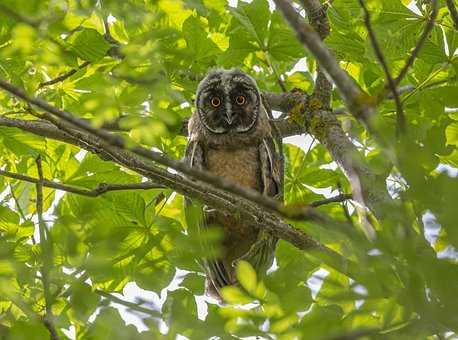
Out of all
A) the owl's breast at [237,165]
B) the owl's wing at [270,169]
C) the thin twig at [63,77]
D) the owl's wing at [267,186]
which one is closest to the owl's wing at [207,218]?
the owl's breast at [237,165]

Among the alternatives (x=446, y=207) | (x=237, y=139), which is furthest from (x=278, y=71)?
(x=446, y=207)

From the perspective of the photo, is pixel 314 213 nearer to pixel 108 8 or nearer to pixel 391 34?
pixel 108 8

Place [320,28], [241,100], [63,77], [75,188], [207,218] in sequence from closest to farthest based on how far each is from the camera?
1. [75,188]
2. [320,28]
3. [63,77]
4. [207,218]
5. [241,100]

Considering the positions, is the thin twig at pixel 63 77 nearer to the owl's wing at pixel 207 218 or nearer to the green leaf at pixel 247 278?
the owl's wing at pixel 207 218

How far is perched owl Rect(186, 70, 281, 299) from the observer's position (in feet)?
20.3

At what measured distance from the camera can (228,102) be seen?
267 inches

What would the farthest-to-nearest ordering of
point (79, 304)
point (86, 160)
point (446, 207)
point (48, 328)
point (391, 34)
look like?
point (86, 160) < point (391, 34) < point (48, 328) < point (79, 304) < point (446, 207)

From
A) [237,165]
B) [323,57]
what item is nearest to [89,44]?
[323,57]

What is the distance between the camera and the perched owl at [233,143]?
6.19 m

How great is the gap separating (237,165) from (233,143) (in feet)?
0.84

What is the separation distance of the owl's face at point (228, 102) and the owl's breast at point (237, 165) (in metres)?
0.21

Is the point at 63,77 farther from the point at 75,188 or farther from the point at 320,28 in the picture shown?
the point at 320,28

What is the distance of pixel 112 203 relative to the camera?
424cm

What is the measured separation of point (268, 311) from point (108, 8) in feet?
3.36
